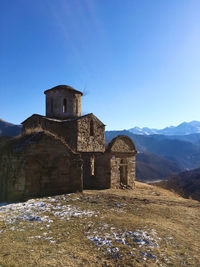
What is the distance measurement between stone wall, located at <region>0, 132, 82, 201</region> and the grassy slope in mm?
2090

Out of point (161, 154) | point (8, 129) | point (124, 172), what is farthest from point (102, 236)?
point (161, 154)

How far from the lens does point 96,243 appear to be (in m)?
4.68

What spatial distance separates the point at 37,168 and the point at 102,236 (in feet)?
18.4

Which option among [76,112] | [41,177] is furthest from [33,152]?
[76,112]

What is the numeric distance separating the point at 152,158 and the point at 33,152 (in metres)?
71.6

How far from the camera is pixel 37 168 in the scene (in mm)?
9500

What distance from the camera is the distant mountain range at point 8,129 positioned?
68.4 metres

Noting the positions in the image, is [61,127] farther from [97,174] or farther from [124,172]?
[124,172]

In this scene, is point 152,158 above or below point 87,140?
below

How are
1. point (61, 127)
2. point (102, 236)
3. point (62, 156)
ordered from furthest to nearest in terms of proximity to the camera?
point (61, 127)
point (62, 156)
point (102, 236)

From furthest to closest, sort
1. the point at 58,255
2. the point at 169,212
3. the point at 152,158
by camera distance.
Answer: the point at 152,158 < the point at 169,212 < the point at 58,255

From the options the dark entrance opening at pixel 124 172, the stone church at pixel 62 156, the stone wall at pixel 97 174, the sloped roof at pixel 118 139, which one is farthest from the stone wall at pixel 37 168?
the dark entrance opening at pixel 124 172

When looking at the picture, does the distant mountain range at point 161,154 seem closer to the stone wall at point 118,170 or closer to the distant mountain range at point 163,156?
the distant mountain range at point 163,156

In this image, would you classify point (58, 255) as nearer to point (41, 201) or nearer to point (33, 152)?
point (41, 201)
